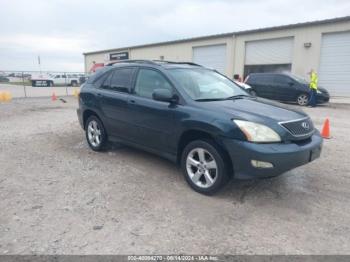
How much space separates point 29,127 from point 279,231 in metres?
7.58

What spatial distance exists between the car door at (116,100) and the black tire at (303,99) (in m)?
12.1

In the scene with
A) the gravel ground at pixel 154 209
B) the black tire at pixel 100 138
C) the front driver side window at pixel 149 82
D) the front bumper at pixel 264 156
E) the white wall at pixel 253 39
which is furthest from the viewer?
the white wall at pixel 253 39

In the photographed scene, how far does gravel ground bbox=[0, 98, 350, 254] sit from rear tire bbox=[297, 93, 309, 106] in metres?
10.1

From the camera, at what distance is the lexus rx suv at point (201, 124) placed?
3582 mm

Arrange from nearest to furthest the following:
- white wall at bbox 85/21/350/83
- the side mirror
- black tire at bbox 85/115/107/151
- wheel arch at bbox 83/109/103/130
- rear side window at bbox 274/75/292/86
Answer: the side mirror
black tire at bbox 85/115/107/151
wheel arch at bbox 83/109/103/130
rear side window at bbox 274/75/292/86
white wall at bbox 85/21/350/83

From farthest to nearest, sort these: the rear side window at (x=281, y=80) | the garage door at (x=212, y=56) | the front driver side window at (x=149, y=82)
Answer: the garage door at (x=212, y=56)
the rear side window at (x=281, y=80)
the front driver side window at (x=149, y=82)

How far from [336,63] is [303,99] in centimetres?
493

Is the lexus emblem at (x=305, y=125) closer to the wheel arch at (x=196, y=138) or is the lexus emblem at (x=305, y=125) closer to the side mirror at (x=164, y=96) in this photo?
the wheel arch at (x=196, y=138)

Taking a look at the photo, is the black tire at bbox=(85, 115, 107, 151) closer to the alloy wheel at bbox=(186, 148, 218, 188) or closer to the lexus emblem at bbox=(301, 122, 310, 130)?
the alloy wheel at bbox=(186, 148, 218, 188)

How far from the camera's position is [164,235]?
10.2ft

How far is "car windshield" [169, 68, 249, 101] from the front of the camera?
4445 mm

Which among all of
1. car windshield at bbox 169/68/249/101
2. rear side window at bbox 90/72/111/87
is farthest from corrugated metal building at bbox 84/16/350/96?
rear side window at bbox 90/72/111/87

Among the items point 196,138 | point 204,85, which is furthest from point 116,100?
point 196,138

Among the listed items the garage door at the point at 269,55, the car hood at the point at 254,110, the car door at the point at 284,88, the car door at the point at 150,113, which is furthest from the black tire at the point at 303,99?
the car door at the point at 150,113
